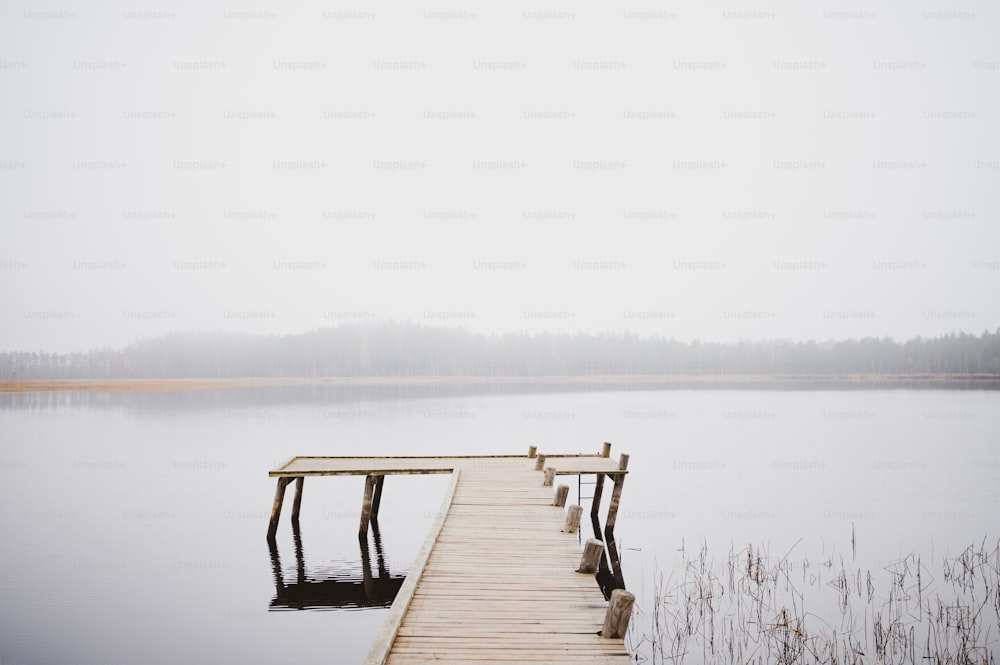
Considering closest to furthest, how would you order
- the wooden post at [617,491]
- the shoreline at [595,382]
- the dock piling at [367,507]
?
the wooden post at [617,491] < the dock piling at [367,507] < the shoreline at [595,382]

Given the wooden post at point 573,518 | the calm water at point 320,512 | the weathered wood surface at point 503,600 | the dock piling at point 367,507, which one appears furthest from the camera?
the dock piling at point 367,507

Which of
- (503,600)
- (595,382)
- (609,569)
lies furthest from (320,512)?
(595,382)

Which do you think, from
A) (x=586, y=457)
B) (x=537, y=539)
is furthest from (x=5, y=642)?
(x=586, y=457)

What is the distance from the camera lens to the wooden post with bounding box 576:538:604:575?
9430 millimetres

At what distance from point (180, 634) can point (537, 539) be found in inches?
311

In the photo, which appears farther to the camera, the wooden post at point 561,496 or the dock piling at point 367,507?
the dock piling at point 367,507

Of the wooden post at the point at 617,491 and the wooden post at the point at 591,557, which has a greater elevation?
the wooden post at the point at 591,557

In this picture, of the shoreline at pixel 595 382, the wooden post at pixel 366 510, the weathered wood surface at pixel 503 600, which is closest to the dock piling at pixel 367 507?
the wooden post at pixel 366 510

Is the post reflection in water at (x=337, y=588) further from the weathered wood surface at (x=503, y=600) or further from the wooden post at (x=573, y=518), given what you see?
the wooden post at (x=573, y=518)

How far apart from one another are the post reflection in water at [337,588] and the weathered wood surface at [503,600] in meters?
3.53

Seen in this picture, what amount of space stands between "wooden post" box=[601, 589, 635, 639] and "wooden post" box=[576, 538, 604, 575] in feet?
6.49

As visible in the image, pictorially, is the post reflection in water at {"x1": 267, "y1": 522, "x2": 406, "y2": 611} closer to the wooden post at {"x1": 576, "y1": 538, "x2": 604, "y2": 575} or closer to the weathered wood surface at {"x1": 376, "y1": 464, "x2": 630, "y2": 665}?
the weathered wood surface at {"x1": 376, "y1": 464, "x2": 630, "y2": 665}

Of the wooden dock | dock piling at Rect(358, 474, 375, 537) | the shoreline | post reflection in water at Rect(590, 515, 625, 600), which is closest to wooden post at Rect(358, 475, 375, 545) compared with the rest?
dock piling at Rect(358, 474, 375, 537)

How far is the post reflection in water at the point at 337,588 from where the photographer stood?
1524cm
